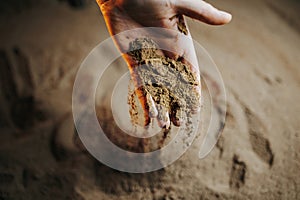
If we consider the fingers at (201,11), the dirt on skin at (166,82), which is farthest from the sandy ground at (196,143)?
the fingers at (201,11)

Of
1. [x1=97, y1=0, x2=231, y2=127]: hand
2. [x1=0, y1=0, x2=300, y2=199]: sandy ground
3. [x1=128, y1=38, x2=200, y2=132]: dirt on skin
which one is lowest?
[x1=0, y1=0, x2=300, y2=199]: sandy ground

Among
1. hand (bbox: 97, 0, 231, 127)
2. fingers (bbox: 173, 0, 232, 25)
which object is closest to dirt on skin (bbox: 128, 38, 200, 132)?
hand (bbox: 97, 0, 231, 127)

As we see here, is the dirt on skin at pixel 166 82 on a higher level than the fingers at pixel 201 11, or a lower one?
lower

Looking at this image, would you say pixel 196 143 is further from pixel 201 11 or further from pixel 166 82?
pixel 201 11

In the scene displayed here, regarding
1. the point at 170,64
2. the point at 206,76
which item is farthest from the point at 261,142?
the point at 170,64

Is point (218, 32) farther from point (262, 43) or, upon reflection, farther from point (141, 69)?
point (141, 69)

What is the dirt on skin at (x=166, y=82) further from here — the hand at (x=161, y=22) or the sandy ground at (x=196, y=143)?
the sandy ground at (x=196, y=143)

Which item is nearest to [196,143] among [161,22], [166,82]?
[166,82]

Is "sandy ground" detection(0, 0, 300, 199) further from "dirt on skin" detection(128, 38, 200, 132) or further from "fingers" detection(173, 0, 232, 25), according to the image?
"fingers" detection(173, 0, 232, 25)
